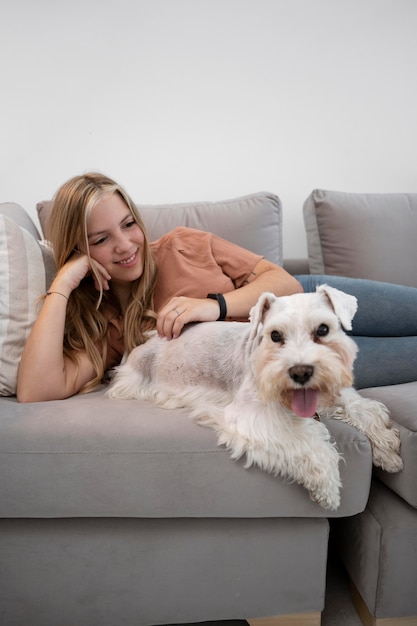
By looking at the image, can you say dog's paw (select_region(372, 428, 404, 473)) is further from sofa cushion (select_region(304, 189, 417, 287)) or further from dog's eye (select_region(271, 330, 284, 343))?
sofa cushion (select_region(304, 189, 417, 287))

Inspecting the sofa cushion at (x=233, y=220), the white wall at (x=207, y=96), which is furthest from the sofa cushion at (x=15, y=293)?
the white wall at (x=207, y=96)

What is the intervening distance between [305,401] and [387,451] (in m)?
0.31

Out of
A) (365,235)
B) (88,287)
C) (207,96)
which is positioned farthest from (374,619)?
(207,96)

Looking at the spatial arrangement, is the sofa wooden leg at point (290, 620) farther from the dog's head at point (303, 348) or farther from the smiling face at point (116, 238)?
the smiling face at point (116, 238)

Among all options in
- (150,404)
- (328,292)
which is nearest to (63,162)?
(150,404)

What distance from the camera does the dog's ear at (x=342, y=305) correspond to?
138 centimetres

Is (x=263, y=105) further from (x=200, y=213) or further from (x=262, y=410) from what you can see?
(x=262, y=410)

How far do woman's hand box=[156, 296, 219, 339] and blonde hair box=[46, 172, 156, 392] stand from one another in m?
0.19

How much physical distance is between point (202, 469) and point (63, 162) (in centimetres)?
218

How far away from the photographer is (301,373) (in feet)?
4.08

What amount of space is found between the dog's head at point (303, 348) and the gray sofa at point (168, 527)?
18 centimetres

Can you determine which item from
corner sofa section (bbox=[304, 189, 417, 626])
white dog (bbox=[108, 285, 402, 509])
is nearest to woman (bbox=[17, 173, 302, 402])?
white dog (bbox=[108, 285, 402, 509])

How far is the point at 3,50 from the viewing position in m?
2.88

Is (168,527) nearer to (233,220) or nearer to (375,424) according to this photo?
(375,424)
